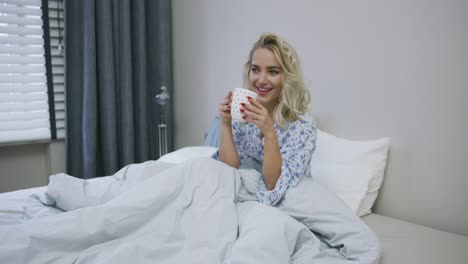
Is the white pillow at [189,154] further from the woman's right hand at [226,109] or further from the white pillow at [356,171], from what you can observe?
the white pillow at [356,171]

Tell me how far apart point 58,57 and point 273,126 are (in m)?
1.82

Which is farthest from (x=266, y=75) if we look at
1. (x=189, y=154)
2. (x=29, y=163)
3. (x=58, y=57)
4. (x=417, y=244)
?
(x=29, y=163)

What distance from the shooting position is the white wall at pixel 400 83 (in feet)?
4.38

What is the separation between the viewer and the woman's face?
1424 mm

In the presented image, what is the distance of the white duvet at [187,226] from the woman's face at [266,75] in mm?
365

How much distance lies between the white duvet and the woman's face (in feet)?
1.20

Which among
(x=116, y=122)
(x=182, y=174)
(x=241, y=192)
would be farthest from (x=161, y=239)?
(x=116, y=122)

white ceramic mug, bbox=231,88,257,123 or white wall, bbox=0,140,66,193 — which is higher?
white ceramic mug, bbox=231,88,257,123

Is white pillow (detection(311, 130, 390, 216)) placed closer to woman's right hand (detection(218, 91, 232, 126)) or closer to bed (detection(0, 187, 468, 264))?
bed (detection(0, 187, 468, 264))

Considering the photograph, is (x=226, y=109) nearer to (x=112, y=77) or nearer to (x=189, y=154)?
(x=189, y=154)

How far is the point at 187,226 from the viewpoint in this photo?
1017mm

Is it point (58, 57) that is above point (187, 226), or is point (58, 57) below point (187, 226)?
above

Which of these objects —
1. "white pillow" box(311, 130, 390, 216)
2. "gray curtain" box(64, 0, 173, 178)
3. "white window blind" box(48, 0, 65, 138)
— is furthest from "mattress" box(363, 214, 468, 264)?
→ "white window blind" box(48, 0, 65, 138)

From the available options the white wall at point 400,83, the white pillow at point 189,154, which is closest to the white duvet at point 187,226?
the white wall at point 400,83
